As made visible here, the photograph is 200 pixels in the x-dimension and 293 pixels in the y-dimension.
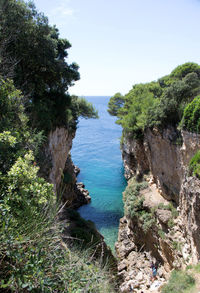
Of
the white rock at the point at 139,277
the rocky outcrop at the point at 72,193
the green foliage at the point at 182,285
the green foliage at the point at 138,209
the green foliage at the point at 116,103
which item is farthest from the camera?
the green foliage at the point at 116,103

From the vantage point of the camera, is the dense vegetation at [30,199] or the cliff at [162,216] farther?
the cliff at [162,216]

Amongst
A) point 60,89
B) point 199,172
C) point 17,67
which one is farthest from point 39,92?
point 199,172

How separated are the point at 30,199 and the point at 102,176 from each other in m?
26.2

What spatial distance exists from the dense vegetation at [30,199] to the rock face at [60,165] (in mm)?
844

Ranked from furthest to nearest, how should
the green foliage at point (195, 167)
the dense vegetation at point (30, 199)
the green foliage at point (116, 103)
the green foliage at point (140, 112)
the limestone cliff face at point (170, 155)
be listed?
the green foliage at point (116, 103), the green foliage at point (140, 112), the limestone cliff face at point (170, 155), the green foliage at point (195, 167), the dense vegetation at point (30, 199)

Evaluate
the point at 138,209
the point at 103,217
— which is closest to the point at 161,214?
the point at 138,209

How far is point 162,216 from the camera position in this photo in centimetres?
1323

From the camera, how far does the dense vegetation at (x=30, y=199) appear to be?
3.07m

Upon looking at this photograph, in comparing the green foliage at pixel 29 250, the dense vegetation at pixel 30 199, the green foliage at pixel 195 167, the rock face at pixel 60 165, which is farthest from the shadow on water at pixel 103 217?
the green foliage at pixel 29 250

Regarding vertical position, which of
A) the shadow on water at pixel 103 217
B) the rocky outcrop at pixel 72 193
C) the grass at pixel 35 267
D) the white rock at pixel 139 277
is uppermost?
the grass at pixel 35 267

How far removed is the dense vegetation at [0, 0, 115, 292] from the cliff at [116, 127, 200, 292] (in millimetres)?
4444

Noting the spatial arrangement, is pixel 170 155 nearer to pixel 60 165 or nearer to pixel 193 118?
pixel 193 118

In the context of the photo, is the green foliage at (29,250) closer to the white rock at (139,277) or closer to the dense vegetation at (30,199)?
the dense vegetation at (30,199)

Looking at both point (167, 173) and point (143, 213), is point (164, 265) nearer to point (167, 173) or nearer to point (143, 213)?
point (143, 213)
